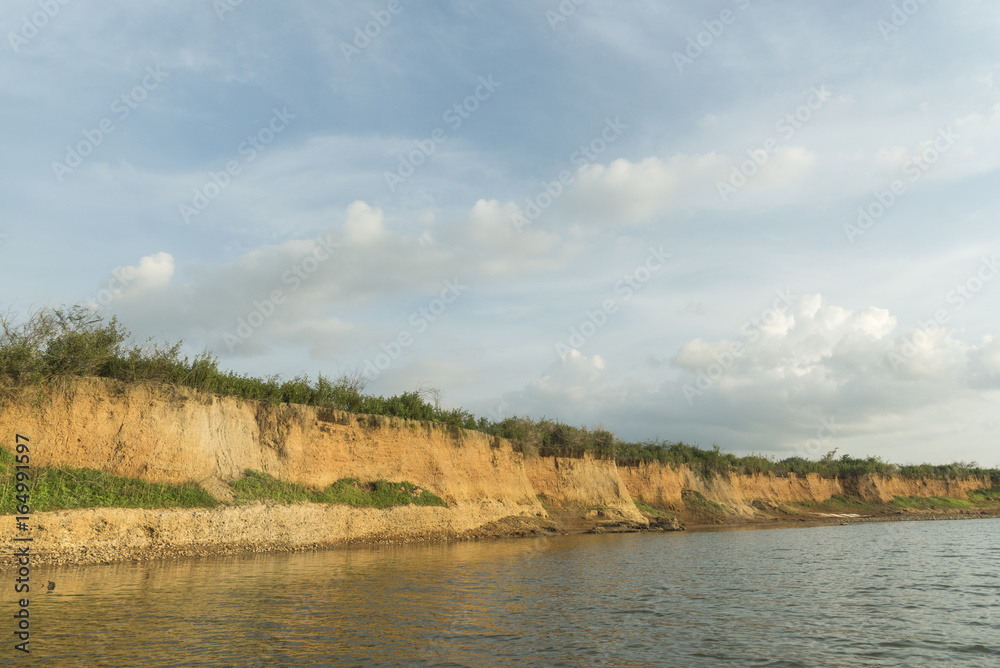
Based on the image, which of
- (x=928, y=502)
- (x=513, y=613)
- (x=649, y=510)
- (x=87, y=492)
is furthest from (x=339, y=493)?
(x=928, y=502)

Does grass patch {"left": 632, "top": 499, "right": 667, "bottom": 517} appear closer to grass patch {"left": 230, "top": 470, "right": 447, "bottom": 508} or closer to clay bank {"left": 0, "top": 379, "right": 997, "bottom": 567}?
clay bank {"left": 0, "top": 379, "right": 997, "bottom": 567}

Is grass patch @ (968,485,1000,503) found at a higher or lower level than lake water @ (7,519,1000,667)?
lower

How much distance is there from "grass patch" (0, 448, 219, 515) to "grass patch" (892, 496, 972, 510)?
73.9 metres

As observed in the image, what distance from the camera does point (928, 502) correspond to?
70.8m

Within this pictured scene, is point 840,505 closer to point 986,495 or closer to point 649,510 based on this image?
point 986,495

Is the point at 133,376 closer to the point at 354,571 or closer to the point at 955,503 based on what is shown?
the point at 354,571

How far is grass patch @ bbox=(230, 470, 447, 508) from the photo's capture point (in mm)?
24875

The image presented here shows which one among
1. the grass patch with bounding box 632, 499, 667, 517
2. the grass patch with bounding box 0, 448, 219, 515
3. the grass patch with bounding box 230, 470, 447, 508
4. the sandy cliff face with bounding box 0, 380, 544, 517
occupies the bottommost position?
the grass patch with bounding box 632, 499, 667, 517

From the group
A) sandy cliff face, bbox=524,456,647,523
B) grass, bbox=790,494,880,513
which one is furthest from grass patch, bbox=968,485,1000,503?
sandy cliff face, bbox=524,456,647,523

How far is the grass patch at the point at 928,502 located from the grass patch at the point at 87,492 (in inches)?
2911

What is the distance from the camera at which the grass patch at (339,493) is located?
24.9 metres

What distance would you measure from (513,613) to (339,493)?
1830 cm

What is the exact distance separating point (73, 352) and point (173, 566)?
9.11 meters

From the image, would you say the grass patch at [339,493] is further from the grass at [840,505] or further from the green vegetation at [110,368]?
the grass at [840,505]
